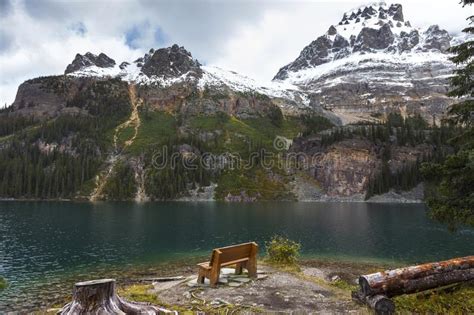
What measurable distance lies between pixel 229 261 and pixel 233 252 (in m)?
0.53

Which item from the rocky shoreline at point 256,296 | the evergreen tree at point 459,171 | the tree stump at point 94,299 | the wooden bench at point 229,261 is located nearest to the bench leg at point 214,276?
the wooden bench at point 229,261

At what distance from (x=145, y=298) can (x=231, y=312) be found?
18.2ft

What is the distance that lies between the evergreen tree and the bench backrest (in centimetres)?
1005

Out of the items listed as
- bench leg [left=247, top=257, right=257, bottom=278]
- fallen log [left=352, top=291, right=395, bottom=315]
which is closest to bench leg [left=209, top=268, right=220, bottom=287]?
bench leg [left=247, top=257, right=257, bottom=278]

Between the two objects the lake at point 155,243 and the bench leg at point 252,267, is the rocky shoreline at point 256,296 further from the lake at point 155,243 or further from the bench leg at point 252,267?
the lake at point 155,243

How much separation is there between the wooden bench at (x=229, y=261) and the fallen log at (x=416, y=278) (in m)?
8.53

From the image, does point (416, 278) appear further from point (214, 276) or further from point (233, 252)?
point (233, 252)

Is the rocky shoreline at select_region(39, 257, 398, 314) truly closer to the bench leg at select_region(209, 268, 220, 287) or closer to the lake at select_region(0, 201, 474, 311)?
the bench leg at select_region(209, 268, 220, 287)

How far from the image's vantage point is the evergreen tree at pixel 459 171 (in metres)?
19.4

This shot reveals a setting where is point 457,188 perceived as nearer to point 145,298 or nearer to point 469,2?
point 469,2

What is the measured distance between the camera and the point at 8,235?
68.9 metres

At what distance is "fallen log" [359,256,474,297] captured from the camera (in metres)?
13.2

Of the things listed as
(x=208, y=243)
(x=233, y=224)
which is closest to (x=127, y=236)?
(x=208, y=243)

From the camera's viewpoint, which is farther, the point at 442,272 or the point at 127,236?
the point at 127,236
